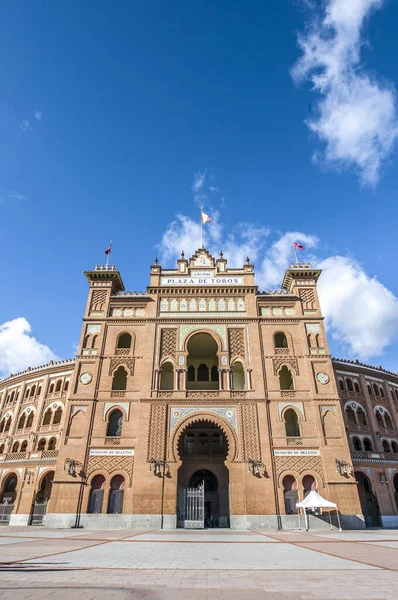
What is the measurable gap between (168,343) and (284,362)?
Result: 905cm

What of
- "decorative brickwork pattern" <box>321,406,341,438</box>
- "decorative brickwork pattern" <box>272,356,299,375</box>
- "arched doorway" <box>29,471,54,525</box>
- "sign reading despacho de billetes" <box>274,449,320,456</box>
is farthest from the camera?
"decorative brickwork pattern" <box>272,356,299,375</box>

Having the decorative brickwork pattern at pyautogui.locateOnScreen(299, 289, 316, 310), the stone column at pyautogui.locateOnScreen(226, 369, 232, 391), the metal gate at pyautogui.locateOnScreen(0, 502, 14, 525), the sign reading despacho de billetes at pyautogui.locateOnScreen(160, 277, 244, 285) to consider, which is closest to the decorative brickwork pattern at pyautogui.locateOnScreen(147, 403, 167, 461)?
the stone column at pyautogui.locateOnScreen(226, 369, 232, 391)

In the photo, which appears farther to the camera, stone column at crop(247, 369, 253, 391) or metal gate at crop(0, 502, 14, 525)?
metal gate at crop(0, 502, 14, 525)

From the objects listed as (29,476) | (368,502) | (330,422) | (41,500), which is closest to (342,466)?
(330,422)

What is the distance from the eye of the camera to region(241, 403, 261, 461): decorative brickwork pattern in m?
23.6

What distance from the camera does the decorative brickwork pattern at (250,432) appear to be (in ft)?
77.3

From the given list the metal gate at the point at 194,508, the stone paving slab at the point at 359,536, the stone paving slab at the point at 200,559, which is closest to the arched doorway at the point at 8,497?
the metal gate at the point at 194,508

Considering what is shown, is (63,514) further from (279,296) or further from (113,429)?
(279,296)

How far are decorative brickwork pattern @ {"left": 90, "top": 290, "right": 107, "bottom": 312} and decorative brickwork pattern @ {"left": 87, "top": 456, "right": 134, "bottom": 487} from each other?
11468 mm

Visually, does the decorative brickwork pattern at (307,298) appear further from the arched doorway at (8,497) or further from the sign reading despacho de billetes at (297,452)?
the arched doorway at (8,497)

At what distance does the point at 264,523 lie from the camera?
21781mm

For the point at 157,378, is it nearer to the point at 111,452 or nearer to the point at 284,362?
the point at 111,452

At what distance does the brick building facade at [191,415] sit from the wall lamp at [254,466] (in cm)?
9

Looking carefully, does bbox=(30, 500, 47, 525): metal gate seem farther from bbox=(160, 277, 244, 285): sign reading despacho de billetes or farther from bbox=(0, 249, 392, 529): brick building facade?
bbox=(160, 277, 244, 285): sign reading despacho de billetes
